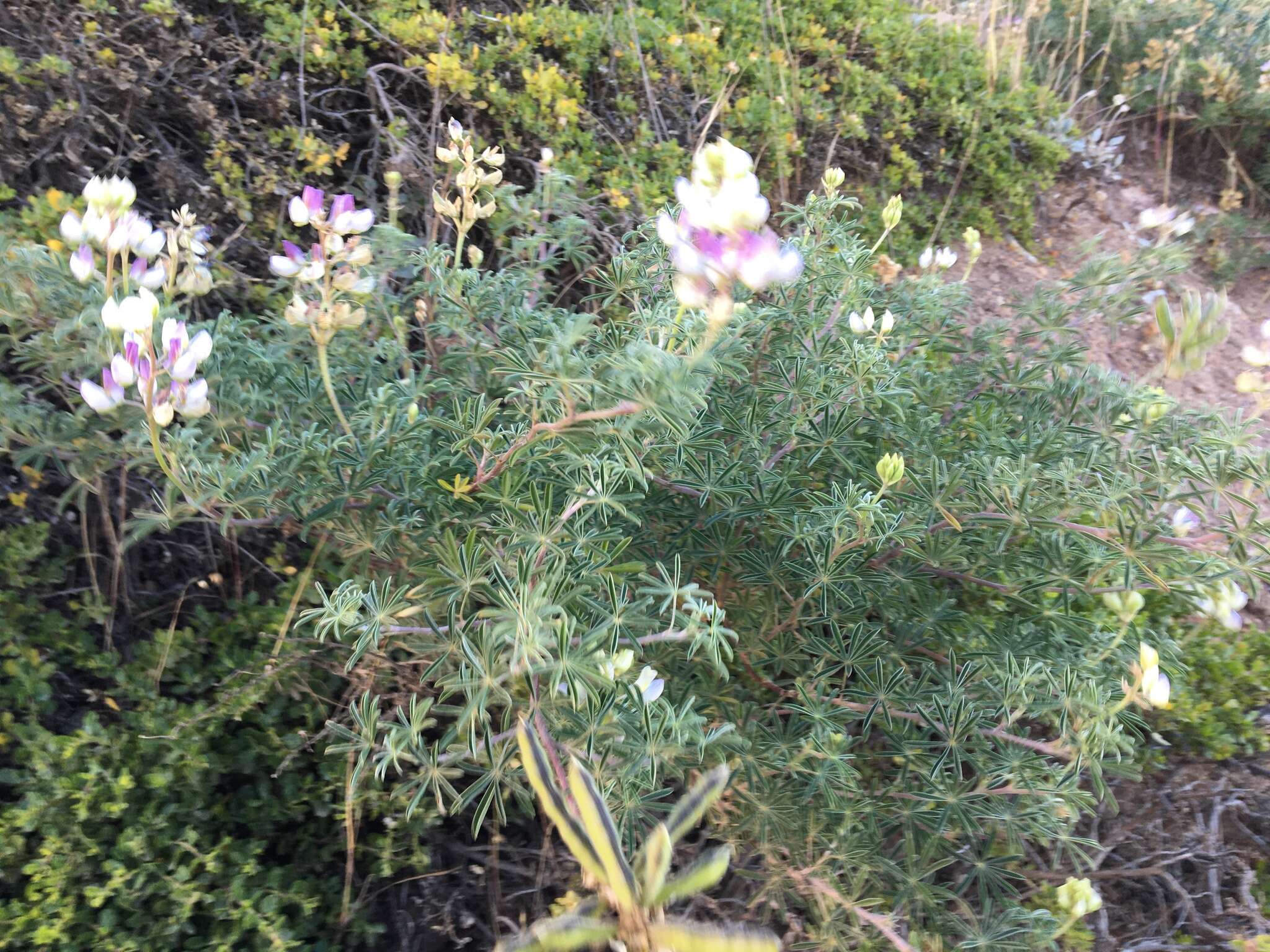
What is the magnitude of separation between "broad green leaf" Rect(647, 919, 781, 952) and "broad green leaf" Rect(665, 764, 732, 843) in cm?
10

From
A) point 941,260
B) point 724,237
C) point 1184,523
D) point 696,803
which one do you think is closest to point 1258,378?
point 1184,523

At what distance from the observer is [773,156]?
3666mm

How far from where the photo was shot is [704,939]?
2.29ft

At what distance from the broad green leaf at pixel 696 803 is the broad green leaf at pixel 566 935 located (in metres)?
0.11

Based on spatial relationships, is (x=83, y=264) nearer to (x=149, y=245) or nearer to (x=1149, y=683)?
(x=149, y=245)

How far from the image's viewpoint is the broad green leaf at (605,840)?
750 millimetres

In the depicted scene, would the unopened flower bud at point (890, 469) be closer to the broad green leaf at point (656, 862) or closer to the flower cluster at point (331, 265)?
the broad green leaf at point (656, 862)

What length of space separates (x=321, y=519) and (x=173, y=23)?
6.83 ft

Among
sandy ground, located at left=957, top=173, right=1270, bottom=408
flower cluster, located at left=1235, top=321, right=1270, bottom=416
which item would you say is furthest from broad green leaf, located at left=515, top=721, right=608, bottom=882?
sandy ground, located at left=957, top=173, right=1270, bottom=408

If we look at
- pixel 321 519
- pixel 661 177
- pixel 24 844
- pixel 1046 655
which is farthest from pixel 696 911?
pixel 661 177

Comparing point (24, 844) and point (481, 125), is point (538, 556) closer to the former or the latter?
point (24, 844)

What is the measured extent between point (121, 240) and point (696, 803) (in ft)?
4.50

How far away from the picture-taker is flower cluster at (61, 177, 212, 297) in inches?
58.6

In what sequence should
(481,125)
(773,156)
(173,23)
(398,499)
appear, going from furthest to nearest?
(773,156) < (481,125) < (173,23) < (398,499)
